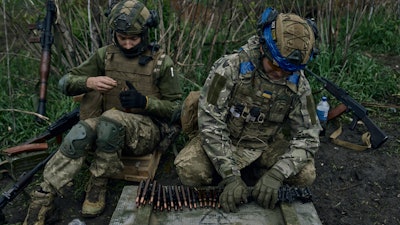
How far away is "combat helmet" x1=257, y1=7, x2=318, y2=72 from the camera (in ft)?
11.8

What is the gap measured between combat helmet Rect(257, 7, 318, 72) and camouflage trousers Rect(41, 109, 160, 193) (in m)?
1.35

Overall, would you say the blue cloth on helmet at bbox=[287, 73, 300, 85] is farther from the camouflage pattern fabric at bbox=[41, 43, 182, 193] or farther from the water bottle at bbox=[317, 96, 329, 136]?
the water bottle at bbox=[317, 96, 329, 136]

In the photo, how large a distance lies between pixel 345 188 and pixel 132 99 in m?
2.29

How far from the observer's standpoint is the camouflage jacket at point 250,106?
4016 mm

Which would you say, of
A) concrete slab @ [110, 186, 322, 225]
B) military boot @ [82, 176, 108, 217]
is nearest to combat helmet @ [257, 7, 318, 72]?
concrete slab @ [110, 186, 322, 225]

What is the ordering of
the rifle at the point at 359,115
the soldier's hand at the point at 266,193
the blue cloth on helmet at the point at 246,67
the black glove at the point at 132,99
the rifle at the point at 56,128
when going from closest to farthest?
1. the soldier's hand at the point at 266,193
2. the blue cloth on helmet at the point at 246,67
3. the black glove at the point at 132,99
4. the rifle at the point at 56,128
5. the rifle at the point at 359,115

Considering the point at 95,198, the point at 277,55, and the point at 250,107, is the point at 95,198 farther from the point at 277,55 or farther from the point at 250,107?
the point at 277,55

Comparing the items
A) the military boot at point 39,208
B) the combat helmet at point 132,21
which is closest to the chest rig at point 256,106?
the combat helmet at point 132,21

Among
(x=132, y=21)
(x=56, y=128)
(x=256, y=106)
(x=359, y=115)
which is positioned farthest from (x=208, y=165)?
(x=359, y=115)

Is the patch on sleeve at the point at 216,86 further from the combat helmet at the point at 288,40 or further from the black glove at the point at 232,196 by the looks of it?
the black glove at the point at 232,196

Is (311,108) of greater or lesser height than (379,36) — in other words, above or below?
below

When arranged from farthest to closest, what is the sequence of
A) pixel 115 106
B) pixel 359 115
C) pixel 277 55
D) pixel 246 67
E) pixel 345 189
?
pixel 359 115 → pixel 345 189 → pixel 115 106 → pixel 246 67 → pixel 277 55

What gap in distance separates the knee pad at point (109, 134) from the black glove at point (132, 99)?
0.63 ft

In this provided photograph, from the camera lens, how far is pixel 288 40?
3617 millimetres
